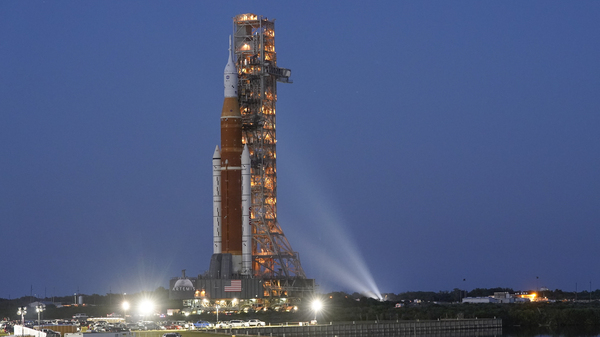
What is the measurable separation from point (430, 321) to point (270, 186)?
86.7 ft

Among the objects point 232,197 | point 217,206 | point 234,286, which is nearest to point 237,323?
point 234,286

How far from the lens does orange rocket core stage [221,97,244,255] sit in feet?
387

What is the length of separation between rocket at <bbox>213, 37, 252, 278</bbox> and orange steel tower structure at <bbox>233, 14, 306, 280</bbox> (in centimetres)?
349

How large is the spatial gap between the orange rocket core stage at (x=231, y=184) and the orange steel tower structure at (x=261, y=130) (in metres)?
3.85

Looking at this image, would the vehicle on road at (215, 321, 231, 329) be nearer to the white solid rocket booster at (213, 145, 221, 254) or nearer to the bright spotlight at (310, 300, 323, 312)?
the bright spotlight at (310, 300, 323, 312)

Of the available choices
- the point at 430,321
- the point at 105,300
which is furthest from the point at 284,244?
the point at 105,300

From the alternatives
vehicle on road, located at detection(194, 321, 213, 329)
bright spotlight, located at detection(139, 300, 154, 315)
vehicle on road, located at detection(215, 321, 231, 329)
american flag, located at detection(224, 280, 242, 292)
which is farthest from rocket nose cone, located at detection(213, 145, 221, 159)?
vehicle on road, located at detection(194, 321, 213, 329)

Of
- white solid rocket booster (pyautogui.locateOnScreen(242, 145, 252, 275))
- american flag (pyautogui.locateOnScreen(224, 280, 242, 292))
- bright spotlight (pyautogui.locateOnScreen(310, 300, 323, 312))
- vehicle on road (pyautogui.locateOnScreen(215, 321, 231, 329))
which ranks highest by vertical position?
white solid rocket booster (pyautogui.locateOnScreen(242, 145, 252, 275))

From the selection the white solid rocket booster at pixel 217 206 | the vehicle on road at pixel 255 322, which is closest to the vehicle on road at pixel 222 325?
the vehicle on road at pixel 255 322

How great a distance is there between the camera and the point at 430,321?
113 meters

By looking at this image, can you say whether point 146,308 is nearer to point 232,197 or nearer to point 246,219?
point 246,219

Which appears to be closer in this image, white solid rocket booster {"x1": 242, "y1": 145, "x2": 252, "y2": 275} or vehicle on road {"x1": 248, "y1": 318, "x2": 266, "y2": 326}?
vehicle on road {"x1": 248, "y1": 318, "x2": 266, "y2": 326}

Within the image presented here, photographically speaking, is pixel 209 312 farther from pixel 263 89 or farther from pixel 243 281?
pixel 263 89

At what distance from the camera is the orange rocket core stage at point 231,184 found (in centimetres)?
11788
